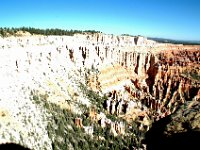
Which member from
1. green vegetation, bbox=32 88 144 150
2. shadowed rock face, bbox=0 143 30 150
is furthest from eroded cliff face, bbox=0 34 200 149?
shadowed rock face, bbox=0 143 30 150

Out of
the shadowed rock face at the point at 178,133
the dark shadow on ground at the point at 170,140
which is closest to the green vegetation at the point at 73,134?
the dark shadow on ground at the point at 170,140

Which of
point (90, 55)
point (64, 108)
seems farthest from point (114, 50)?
point (64, 108)

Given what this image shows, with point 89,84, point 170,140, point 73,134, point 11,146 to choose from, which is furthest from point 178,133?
point 89,84

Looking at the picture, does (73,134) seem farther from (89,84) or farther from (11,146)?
(89,84)

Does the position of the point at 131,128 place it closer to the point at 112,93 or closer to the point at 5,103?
the point at 112,93

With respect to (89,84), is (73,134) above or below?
below

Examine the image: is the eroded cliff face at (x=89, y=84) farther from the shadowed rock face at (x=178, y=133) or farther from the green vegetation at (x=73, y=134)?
the shadowed rock face at (x=178, y=133)
